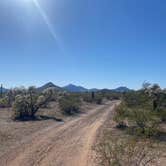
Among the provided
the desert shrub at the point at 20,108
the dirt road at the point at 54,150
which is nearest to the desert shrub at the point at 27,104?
the desert shrub at the point at 20,108

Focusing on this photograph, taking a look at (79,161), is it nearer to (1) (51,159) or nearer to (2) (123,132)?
(1) (51,159)

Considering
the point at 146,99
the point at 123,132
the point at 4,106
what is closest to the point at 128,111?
the point at 123,132

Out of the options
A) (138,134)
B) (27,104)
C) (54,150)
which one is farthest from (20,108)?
(138,134)

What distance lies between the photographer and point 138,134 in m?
14.8

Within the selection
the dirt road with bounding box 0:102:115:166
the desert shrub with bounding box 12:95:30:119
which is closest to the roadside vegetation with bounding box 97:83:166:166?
the dirt road with bounding box 0:102:115:166

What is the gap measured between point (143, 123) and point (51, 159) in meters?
9.65

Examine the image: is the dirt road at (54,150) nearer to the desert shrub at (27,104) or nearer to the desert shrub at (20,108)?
the desert shrub at (20,108)

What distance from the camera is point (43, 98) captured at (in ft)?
133

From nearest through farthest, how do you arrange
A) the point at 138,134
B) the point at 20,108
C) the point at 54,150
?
the point at 138,134 < the point at 54,150 < the point at 20,108

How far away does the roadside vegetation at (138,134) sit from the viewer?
37.0 feet

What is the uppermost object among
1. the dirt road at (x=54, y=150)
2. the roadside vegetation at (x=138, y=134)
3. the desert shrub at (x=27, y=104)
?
the desert shrub at (x=27, y=104)

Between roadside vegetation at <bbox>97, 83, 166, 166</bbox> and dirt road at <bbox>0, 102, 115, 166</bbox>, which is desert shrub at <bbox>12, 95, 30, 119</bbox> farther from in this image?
dirt road at <bbox>0, 102, 115, 166</bbox>

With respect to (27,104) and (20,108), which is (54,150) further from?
(27,104)

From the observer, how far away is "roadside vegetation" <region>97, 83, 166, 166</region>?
1127 centimetres
